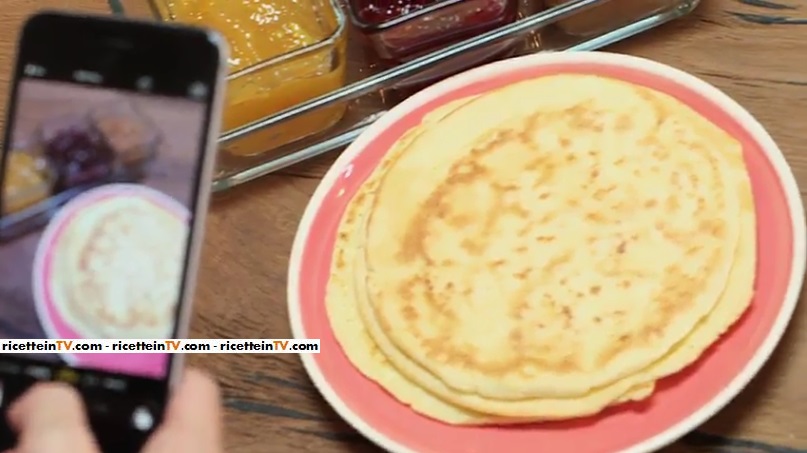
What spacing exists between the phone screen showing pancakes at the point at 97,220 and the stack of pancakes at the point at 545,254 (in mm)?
191

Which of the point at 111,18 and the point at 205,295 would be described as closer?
the point at 111,18

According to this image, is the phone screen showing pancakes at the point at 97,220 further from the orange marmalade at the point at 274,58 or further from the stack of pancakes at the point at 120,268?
the orange marmalade at the point at 274,58

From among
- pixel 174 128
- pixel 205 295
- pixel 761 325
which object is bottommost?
pixel 205 295

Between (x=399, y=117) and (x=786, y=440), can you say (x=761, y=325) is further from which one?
(x=399, y=117)

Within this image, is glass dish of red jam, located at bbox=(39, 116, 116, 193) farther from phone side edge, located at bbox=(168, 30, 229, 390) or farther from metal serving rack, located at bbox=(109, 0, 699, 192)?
metal serving rack, located at bbox=(109, 0, 699, 192)

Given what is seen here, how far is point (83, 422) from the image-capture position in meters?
0.66

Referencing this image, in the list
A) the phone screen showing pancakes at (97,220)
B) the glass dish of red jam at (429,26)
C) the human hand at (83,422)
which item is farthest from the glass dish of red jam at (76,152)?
the glass dish of red jam at (429,26)

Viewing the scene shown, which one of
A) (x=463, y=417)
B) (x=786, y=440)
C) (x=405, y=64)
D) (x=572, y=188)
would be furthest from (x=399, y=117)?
(x=786, y=440)

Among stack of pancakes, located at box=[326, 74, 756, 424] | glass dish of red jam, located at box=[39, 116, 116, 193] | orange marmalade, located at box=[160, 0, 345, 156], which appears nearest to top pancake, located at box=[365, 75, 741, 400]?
stack of pancakes, located at box=[326, 74, 756, 424]

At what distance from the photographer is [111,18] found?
28.4 inches

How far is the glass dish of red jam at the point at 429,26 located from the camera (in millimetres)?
927

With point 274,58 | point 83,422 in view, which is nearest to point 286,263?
point 274,58

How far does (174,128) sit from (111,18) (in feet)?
0.30

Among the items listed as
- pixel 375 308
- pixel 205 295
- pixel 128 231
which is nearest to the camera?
pixel 128 231
